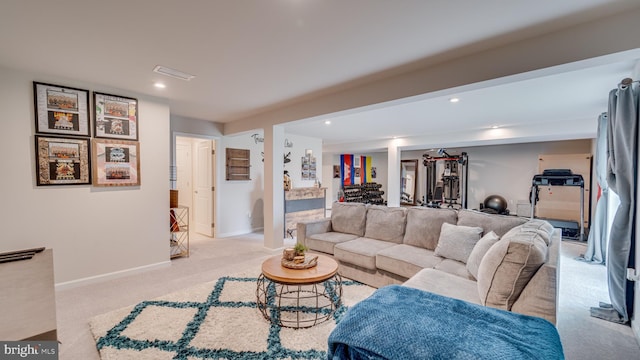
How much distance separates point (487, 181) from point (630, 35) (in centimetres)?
750

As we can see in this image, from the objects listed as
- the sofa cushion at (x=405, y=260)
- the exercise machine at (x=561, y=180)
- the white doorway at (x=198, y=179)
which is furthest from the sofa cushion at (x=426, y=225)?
the exercise machine at (x=561, y=180)

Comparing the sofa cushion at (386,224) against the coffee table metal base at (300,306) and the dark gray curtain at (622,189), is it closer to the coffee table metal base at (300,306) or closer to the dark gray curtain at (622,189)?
the coffee table metal base at (300,306)

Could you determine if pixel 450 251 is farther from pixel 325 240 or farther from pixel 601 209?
pixel 601 209

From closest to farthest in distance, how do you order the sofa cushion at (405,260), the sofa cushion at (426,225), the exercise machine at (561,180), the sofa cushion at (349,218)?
1. the sofa cushion at (405,260)
2. the sofa cushion at (426,225)
3. the sofa cushion at (349,218)
4. the exercise machine at (561,180)

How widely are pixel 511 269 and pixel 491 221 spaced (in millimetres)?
1237

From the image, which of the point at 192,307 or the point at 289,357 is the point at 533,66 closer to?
the point at 289,357

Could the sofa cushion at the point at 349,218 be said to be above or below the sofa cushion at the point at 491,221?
below

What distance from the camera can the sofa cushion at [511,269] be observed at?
169cm

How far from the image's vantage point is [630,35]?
1.81m

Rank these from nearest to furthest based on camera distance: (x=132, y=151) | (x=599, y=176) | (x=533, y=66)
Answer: (x=533, y=66), (x=132, y=151), (x=599, y=176)

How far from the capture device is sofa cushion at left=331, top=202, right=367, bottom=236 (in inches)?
153

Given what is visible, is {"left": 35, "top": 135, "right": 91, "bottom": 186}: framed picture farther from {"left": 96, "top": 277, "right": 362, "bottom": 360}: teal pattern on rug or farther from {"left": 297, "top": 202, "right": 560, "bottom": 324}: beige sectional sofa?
{"left": 297, "top": 202, "right": 560, "bottom": 324}: beige sectional sofa

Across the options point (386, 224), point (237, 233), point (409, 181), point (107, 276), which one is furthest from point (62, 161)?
point (409, 181)

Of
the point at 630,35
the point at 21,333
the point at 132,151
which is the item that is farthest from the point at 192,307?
the point at 630,35
